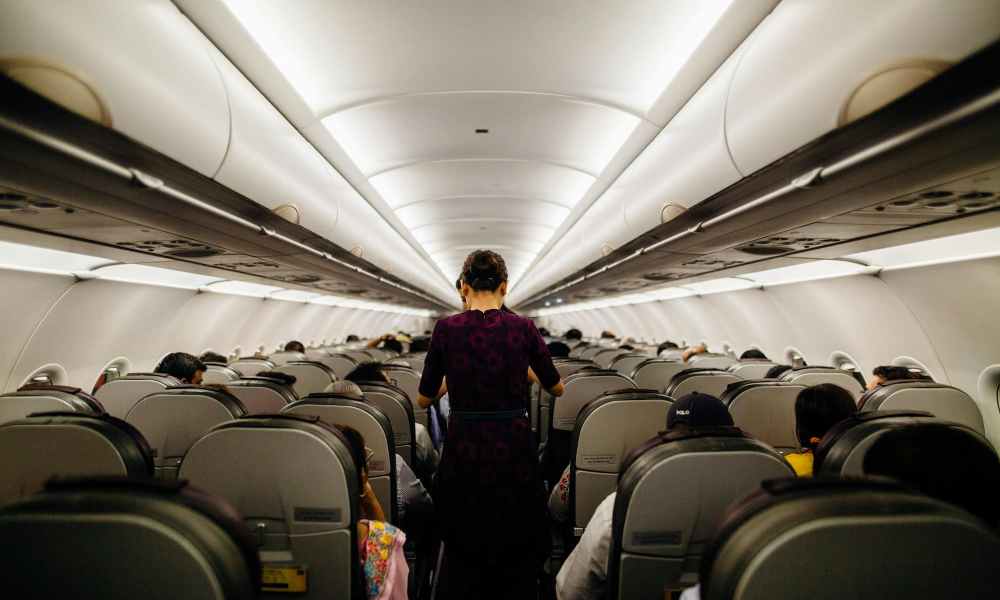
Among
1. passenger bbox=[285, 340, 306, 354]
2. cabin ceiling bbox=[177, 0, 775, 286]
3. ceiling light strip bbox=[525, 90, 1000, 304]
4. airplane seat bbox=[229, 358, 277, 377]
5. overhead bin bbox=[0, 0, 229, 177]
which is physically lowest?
airplane seat bbox=[229, 358, 277, 377]

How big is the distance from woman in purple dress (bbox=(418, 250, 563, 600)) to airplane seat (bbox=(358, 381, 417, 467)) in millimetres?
1622

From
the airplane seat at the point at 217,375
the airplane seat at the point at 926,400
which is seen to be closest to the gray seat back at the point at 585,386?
the airplane seat at the point at 926,400

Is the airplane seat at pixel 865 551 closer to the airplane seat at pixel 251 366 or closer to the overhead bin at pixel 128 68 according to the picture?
the overhead bin at pixel 128 68

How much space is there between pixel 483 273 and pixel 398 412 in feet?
6.92

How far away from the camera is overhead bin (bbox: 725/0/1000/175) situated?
152cm

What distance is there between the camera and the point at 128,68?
6.67 feet

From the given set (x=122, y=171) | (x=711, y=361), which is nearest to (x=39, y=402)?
(x=122, y=171)

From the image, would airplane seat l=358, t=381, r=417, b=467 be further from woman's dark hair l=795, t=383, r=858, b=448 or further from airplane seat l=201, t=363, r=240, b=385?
woman's dark hair l=795, t=383, r=858, b=448

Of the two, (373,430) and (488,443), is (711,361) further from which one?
(373,430)

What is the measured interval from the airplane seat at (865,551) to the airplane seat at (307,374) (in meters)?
6.29

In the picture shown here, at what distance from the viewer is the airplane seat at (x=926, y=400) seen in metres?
3.72

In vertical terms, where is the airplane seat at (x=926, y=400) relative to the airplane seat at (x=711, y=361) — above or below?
below

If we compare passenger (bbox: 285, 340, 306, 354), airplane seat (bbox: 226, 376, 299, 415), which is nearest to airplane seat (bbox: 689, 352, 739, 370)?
airplane seat (bbox: 226, 376, 299, 415)

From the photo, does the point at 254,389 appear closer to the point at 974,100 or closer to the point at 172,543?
the point at 172,543
